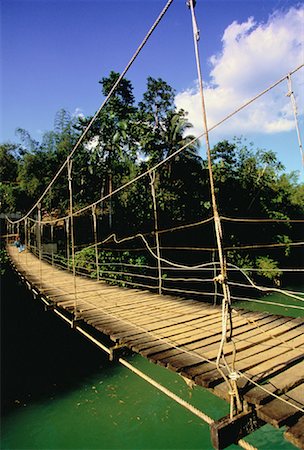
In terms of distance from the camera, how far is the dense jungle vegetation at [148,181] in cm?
1247

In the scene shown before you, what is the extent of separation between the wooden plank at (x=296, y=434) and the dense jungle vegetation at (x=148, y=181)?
426 inches

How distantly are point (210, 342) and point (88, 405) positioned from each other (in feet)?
15.7

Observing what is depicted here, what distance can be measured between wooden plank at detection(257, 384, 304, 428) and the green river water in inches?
156

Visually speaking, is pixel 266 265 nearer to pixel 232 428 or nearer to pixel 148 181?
pixel 148 181

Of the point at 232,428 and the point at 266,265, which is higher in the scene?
the point at 232,428

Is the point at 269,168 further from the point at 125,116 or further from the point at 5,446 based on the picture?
the point at 5,446

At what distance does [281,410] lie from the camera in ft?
4.24

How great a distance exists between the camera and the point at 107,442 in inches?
→ 186

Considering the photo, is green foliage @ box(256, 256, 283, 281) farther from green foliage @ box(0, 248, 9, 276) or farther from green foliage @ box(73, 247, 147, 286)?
green foliage @ box(0, 248, 9, 276)

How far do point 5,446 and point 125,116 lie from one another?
13.2 m

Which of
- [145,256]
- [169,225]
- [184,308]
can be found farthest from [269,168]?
[184,308]

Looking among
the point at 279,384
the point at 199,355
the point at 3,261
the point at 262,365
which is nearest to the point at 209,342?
the point at 199,355

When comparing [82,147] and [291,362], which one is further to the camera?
[82,147]

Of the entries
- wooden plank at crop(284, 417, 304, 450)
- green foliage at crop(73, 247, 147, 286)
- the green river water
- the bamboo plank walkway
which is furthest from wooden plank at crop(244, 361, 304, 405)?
green foliage at crop(73, 247, 147, 286)
